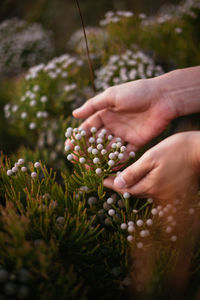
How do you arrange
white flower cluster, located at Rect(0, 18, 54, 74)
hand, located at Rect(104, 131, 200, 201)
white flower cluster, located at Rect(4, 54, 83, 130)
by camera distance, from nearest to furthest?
hand, located at Rect(104, 131, 200, 201), white flower cluster, located at Rect(4, 54, 83, 130), white flower cluster, located at Rect(0, 18, 54, 74)

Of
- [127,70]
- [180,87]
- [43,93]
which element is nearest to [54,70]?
[43,93]

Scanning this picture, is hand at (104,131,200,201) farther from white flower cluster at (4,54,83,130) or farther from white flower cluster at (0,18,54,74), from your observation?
white flower cluster at (0,18,54,74)

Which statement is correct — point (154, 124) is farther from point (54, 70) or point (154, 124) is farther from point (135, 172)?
point (54, 70)

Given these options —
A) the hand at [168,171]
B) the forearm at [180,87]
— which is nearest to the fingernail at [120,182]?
the hand at [168,171]

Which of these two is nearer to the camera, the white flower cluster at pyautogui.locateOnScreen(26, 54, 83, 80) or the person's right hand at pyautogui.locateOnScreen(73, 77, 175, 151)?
the person's right hand at pyautogui.locateOnScreen(73, 77, 175, 151)

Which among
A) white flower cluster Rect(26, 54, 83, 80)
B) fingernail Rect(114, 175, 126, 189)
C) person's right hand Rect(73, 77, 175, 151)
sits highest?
white flower cluster Rect(26, 54, 83, 80)

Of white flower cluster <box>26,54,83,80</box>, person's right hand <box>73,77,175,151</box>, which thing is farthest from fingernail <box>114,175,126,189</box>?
white flower cluster <box>26,54,83,80</box>

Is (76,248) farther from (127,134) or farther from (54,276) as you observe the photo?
(127,134)
